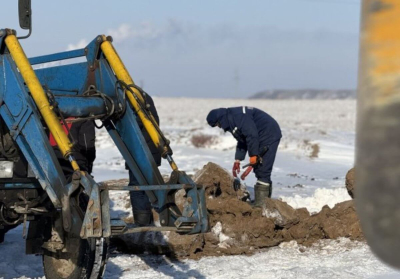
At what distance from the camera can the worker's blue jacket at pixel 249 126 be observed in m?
9.23

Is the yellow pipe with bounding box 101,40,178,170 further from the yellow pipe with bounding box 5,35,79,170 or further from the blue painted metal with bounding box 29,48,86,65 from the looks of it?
the yellow pipe with bounding box 5,35,79,170

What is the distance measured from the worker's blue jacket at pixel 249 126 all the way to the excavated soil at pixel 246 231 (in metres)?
1.42

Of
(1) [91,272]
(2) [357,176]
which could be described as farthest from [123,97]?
(2) [357,176]

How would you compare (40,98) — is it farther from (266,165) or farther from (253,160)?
(266,165)

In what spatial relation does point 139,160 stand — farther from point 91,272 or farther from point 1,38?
point 1,38

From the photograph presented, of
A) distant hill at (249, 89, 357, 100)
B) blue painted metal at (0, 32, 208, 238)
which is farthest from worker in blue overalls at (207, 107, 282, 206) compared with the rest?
distant hill at (249, 89, 357, 100)

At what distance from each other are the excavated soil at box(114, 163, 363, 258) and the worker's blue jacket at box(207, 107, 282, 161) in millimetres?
1420

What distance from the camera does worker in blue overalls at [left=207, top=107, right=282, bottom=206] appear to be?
9250 millimetres

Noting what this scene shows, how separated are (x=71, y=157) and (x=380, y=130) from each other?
3.86 metres

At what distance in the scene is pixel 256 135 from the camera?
9.24m

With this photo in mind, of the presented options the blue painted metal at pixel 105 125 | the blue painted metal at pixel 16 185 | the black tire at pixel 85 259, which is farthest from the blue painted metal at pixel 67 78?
the black tire at pixel 85 259

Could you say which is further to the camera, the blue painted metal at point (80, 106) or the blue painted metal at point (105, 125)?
the blue painted metal at point (80, 106)

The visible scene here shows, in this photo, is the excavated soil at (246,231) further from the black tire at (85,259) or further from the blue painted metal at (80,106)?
the blue painted metal at (80,106)

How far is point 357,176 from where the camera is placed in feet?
3.32
